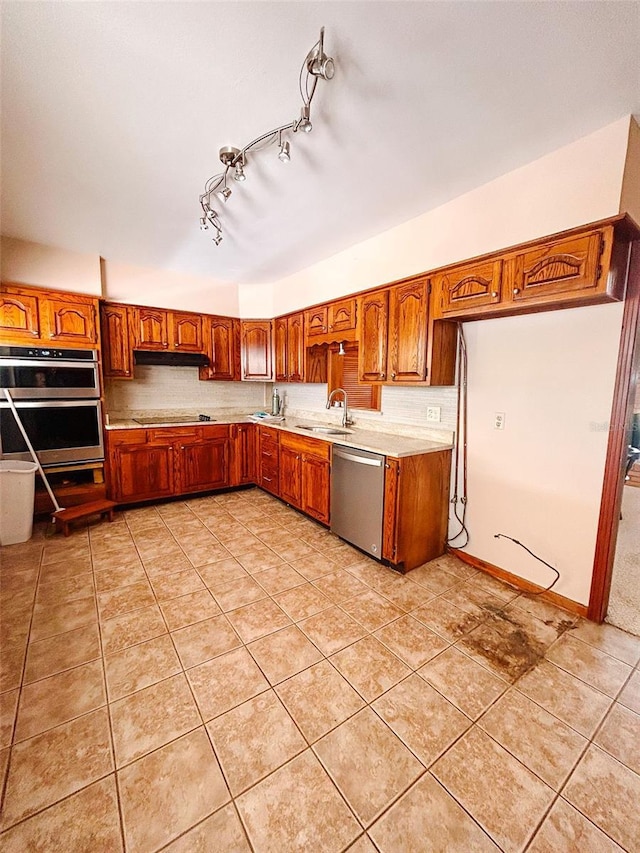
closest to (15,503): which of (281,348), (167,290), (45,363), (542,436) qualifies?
(45,363)

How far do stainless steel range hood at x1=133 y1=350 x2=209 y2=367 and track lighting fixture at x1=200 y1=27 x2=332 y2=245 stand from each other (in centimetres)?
190

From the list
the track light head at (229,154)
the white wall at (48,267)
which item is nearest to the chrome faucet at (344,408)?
the track light head at (229,154)

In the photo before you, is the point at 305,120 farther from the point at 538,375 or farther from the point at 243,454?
the point at 243,454

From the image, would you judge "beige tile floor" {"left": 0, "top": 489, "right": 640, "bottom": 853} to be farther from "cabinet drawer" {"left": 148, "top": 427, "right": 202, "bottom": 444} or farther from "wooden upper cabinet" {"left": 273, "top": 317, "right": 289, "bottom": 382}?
"wooden upper cabinet" {"left": 273, "top": 317, "right": 289, "bottom": 382}

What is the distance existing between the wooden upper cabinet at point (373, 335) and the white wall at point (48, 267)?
8.73 ft

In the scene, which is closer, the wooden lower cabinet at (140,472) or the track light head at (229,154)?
the track light head at (229,154)

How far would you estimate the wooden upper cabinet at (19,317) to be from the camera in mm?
3002

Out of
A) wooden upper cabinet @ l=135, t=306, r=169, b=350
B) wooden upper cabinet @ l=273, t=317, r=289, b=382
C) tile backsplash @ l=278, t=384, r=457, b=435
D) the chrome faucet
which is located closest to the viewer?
tile backsplash @ l=278, t=384, r=457, b=435

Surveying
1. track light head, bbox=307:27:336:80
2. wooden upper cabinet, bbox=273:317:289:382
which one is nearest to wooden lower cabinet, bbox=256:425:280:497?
wooden upper cabinet, bbox=273:317:289:382

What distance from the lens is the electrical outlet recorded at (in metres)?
2.81

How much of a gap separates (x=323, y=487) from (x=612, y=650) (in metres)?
2.11

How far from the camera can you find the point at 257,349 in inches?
175

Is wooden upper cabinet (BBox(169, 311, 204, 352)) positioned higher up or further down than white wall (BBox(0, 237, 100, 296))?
further down

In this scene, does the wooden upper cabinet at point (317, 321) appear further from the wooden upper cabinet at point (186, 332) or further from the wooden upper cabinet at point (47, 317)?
the wooden upper cabinet at point (47, 317)
